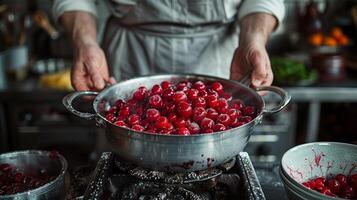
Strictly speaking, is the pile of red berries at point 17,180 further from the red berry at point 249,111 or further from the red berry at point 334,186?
the red berry at point 334,186

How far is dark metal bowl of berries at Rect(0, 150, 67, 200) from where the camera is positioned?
90 centimetres

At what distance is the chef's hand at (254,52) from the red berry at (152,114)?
356 millimetres

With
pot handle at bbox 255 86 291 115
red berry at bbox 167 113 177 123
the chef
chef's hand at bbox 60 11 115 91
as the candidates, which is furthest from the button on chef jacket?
red berry at bbox 167 113 177 123

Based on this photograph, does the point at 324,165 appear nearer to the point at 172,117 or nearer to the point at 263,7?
the point at 172,117

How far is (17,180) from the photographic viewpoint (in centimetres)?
95

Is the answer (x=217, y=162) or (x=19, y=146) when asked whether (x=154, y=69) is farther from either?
(x=19, y=146)

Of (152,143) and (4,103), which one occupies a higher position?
(152,143)

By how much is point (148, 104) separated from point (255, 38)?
0.52 m

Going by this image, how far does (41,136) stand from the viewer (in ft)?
7.72

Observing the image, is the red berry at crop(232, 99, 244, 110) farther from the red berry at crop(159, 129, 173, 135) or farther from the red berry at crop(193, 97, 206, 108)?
the red berry at crop(159, 129, 173, 135)

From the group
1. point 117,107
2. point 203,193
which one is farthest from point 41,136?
point 203,193

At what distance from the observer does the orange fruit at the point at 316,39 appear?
269cm

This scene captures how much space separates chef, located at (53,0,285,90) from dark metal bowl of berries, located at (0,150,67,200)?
32 centimetres

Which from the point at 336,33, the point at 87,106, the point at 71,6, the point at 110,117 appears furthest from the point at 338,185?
the point at 336,33
